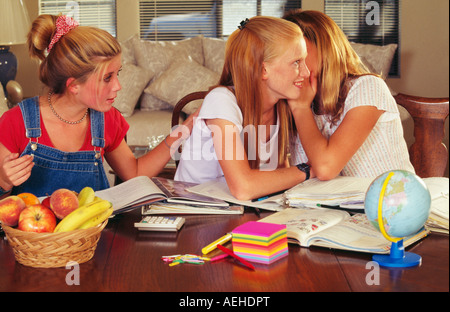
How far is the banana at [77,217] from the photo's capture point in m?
1.08

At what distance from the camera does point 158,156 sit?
194cm

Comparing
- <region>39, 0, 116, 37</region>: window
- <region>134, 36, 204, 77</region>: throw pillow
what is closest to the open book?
<region>134, 36, 204, 77</region>: throw pillow

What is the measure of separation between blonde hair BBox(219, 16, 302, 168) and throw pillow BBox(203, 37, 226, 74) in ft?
10.0

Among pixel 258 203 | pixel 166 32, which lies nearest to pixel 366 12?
pixel 166 32

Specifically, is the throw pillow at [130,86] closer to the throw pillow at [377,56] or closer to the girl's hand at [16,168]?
the throw pillow at [377,56]

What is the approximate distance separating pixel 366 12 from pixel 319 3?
0.51m

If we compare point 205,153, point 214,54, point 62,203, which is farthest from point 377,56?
point 62,203

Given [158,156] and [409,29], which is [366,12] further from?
[158,156]

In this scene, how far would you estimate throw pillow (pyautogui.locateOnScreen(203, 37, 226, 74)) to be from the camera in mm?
4887

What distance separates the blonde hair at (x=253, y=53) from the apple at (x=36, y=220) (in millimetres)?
863

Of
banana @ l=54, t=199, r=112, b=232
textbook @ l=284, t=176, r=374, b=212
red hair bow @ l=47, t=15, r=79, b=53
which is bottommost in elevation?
textbook @ l=284, t=176, r=374, b=212

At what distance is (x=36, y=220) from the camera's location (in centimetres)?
108

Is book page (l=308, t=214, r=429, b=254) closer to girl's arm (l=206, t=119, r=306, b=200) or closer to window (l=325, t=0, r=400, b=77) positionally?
girl's arm (l=206, t=119, r=306, b=200)

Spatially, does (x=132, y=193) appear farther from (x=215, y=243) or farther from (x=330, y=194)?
(x=330, y=194)
